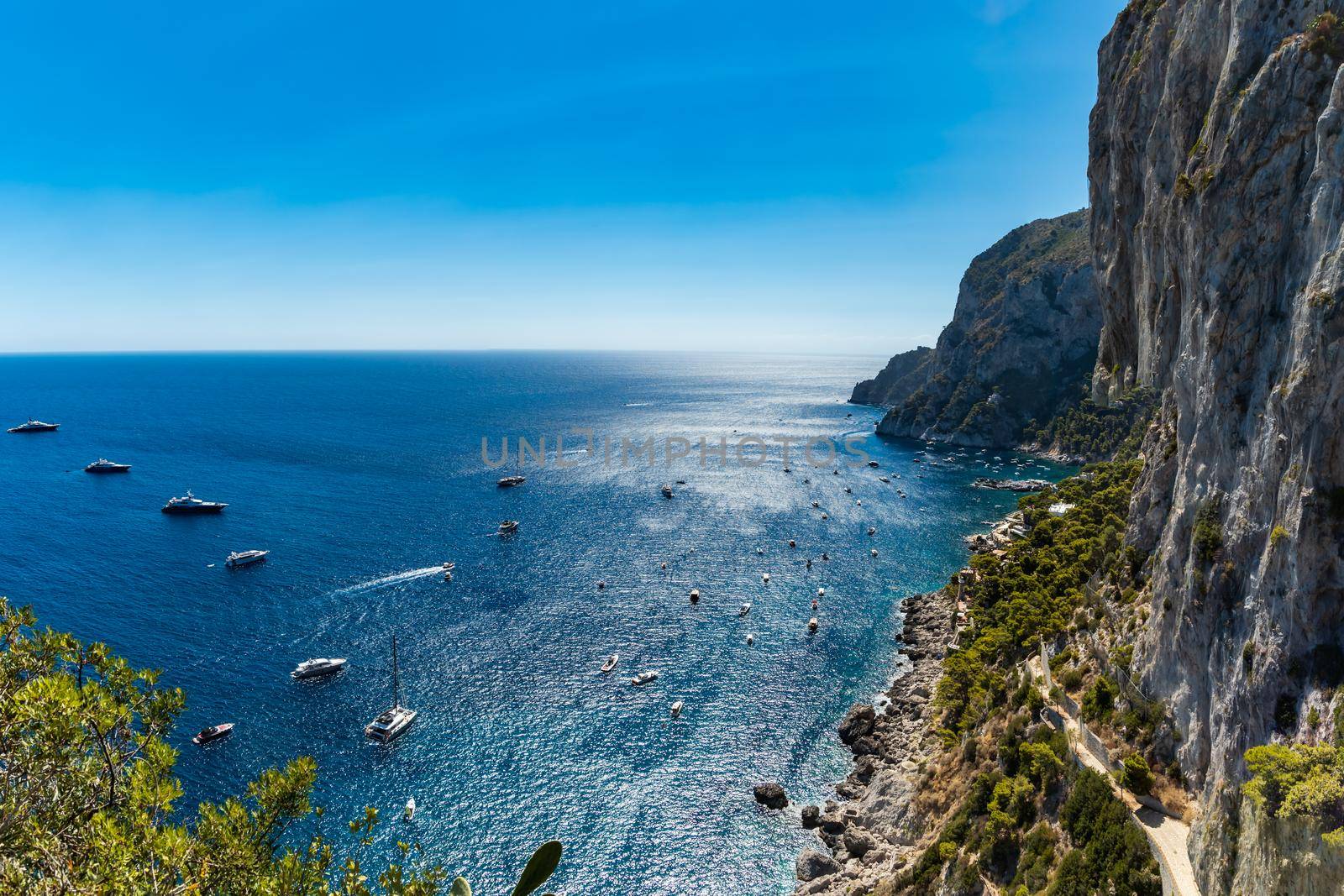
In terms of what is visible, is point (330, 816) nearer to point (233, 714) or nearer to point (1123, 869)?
point (233, 714)

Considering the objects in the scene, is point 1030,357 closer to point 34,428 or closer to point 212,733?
point 212,733

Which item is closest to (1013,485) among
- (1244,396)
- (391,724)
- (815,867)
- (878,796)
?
(878,796)

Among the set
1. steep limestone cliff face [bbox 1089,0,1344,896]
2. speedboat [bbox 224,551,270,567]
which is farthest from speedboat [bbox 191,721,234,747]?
steep limestone cliff face [bbox 1089,0,1344,896]

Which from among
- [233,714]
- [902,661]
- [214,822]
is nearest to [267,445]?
[233,714]

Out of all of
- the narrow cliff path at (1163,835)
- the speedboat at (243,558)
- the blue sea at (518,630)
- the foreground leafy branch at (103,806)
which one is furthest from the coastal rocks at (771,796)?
the speedboat at (243,558)

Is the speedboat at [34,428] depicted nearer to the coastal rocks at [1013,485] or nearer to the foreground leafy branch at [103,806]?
the foreground leafy branch at [103,806]

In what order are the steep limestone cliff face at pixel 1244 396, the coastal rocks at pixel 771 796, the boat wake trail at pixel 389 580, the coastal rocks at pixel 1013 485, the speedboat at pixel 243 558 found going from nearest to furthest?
1. the steep limestone cliff face at pixel 1244 396
2. the coastal rocks at pixel 771 796
3. the boat wake trail at pixel 389 580
4. the speedboat at pixel 243 558
5. the coastal rocks at pixel 1013 485
